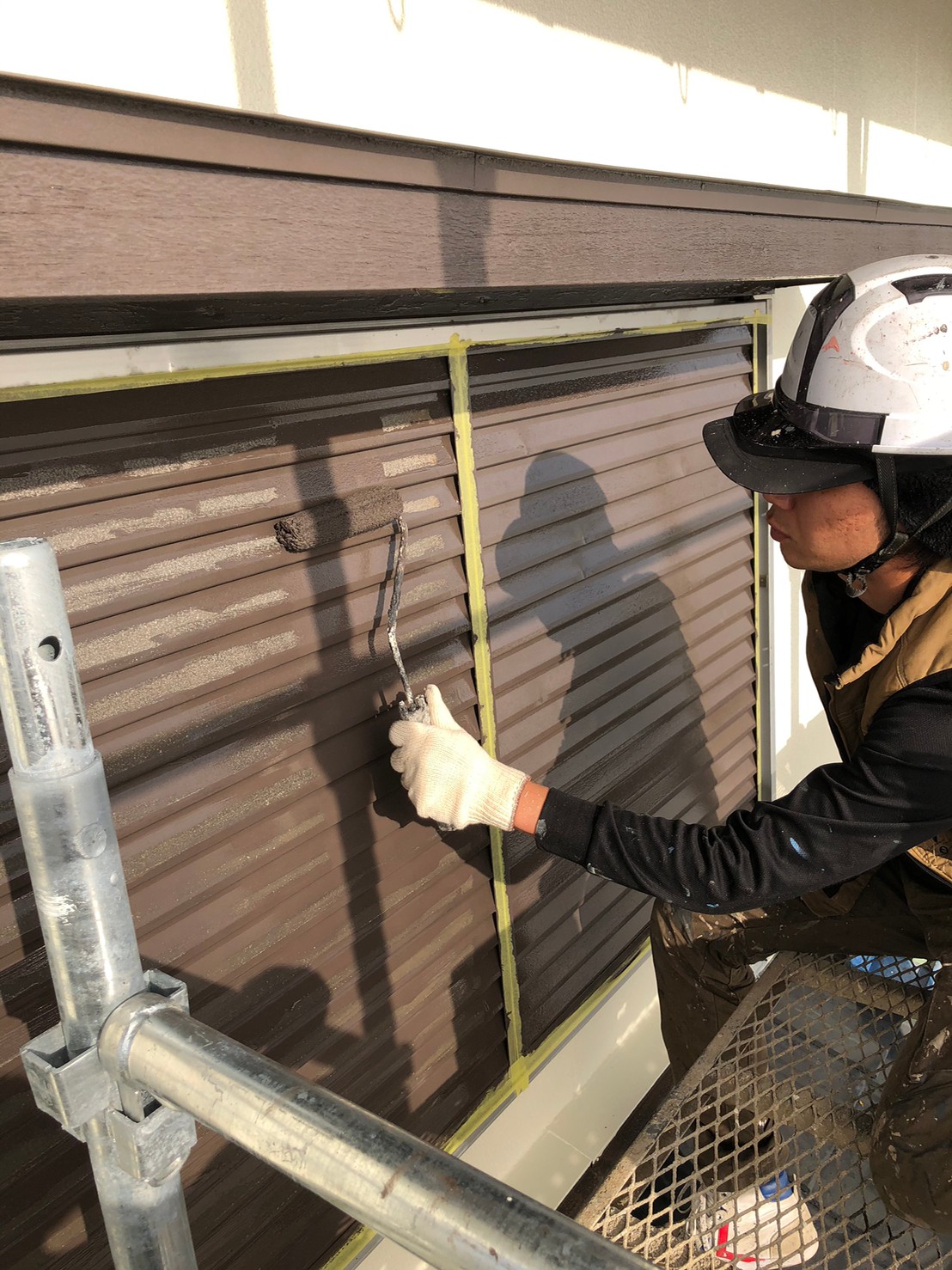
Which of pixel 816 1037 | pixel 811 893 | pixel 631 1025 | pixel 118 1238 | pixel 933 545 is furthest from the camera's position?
pixel 631 1025

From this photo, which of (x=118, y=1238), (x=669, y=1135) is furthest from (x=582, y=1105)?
(x=118, y=1238)

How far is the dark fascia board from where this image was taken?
0.99 m

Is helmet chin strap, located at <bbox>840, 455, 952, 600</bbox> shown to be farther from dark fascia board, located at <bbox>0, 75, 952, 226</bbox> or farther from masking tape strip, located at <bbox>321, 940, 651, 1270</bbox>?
masking tape strip, located at <bbox>321, 940, 651, 1270</bbox>

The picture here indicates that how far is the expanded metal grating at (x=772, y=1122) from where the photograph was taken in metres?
1.98

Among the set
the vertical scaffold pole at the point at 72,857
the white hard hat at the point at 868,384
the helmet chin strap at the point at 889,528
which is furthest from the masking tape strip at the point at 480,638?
the vertical scaffold pole at the point at 72,857

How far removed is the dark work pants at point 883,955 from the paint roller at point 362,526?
1.36 m

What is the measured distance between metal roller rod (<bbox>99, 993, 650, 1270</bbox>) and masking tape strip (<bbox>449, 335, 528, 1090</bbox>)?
1720 mm

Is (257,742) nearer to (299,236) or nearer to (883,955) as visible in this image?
(299,236)

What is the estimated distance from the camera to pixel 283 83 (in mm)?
1820

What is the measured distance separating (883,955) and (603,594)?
151 cm

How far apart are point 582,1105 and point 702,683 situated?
1.88 metres

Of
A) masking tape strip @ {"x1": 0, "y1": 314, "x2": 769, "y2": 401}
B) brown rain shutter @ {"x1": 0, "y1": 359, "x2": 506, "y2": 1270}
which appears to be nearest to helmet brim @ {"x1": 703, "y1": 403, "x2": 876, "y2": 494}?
masking tape strip @ {"x1": 0, "y1": 314, "x2": 769, "y2": 401}

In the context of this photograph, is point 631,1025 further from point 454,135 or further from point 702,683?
point 454,135

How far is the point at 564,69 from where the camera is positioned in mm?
2596
